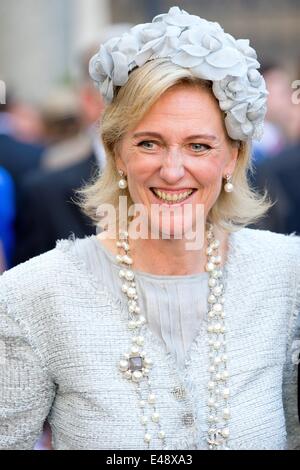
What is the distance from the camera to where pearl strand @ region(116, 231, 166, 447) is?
3076mm

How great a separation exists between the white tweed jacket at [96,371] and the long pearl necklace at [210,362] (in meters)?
0.02

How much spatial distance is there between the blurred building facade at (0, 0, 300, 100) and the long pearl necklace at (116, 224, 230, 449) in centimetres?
1305

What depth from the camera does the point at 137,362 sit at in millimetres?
3119

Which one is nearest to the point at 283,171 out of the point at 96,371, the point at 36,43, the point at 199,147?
the point at 199,147

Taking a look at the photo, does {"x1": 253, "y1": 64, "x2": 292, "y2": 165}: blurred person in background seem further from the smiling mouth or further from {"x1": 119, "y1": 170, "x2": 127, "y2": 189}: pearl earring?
the smiling mouth

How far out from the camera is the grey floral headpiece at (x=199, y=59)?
3064mm

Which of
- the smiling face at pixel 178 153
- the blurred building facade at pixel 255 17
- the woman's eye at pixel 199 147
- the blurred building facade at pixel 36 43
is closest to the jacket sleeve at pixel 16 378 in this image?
the smiling face at pixel 178 153

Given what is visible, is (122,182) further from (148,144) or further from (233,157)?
(233,157)

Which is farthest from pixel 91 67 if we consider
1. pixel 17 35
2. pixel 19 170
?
pixel 17 35

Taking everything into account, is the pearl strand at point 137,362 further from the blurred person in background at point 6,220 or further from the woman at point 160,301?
the blurred person in background at point 6,220

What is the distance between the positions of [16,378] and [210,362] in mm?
572

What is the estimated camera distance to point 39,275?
125 inches

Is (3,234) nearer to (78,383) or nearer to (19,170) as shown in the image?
(19,170)

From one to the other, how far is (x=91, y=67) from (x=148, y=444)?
44.7 inches
